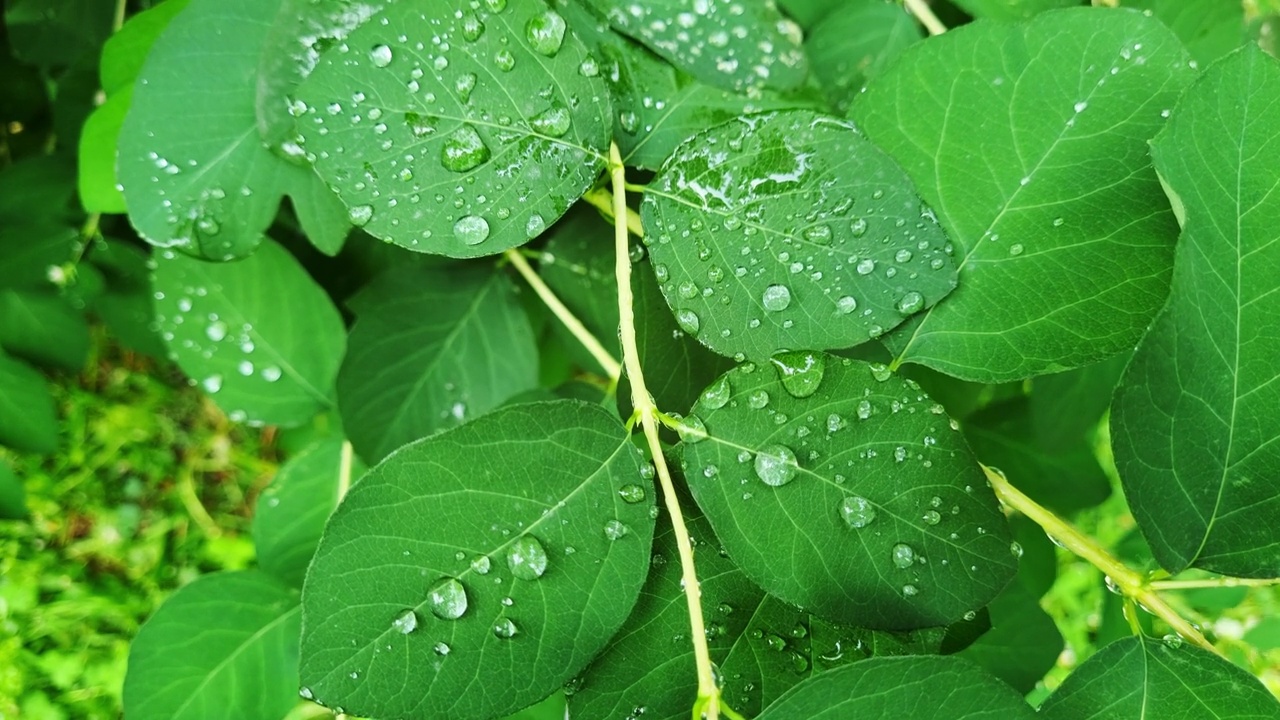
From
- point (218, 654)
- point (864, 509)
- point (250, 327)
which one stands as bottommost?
point (218, 654)

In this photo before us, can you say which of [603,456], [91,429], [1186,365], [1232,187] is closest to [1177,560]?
[1186,365]

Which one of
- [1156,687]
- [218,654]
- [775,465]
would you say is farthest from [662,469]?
[218,654]

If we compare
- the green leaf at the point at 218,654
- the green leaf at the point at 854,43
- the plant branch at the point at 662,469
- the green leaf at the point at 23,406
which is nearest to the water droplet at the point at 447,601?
the plant branch at the point at 662,469

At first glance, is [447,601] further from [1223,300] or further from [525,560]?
[1223,300]

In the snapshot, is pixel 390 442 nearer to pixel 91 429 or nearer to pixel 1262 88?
pixel 1262 88

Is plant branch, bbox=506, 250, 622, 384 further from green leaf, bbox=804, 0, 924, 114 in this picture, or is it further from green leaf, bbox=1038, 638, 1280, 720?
green leaf, bbox=1038, 638, 1280, 720

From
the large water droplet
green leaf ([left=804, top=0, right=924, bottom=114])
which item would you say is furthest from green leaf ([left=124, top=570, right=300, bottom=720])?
green leaf ([left=804, top=0, right=924, bottom=114])
